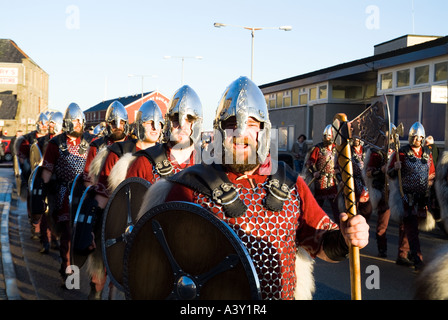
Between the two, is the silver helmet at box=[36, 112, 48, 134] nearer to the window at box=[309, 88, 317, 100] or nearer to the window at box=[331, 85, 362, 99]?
the window at box=[331, 85, 362, 99]

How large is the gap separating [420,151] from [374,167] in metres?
0.78

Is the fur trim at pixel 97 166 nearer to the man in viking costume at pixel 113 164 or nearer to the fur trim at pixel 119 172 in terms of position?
the man in viking costume at pixel 113 164

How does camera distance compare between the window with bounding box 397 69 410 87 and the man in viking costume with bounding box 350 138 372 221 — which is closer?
the man in viking costume with bounding box 350 138 372 221

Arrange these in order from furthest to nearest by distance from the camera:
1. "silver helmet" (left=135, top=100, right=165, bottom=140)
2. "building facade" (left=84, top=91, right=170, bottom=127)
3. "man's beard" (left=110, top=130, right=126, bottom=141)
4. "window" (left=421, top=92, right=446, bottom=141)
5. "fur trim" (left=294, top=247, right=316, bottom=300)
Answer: "building facade" (left=84, top=91, right=170, bottom=127) < "window" (left=421, top=92, right=446, bottom=141) < "man's beard" (left=110, top=130, right=126, bottom=141) < "silver helmet" (left=135, top=100, right=165, bottom=140) < "fur trim" (left=294, top=247, right=316, bottom=300)

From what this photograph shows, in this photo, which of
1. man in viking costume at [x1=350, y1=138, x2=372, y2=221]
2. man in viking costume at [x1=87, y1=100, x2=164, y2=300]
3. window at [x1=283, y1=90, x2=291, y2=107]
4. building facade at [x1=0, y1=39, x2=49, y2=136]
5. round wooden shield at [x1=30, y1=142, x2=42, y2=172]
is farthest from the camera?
building facade at [x1=0, y1=39, x2=49, y2=136]

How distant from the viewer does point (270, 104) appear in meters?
35.2

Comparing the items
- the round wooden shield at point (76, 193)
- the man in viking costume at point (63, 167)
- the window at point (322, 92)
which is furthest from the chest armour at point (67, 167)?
the window at point (322, 92)

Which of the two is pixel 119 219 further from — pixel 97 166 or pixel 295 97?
pixel 295 97

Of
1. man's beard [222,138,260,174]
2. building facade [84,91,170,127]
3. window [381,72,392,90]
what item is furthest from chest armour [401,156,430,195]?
building facade [84,91,170,127]

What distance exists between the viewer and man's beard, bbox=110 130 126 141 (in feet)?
22.2

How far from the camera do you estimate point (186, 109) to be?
16.3 ft

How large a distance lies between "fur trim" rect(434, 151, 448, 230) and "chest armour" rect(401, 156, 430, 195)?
→ 0.18 meters

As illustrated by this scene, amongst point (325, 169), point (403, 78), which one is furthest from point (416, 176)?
point (403, 78)

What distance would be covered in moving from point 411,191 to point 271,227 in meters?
5.88
